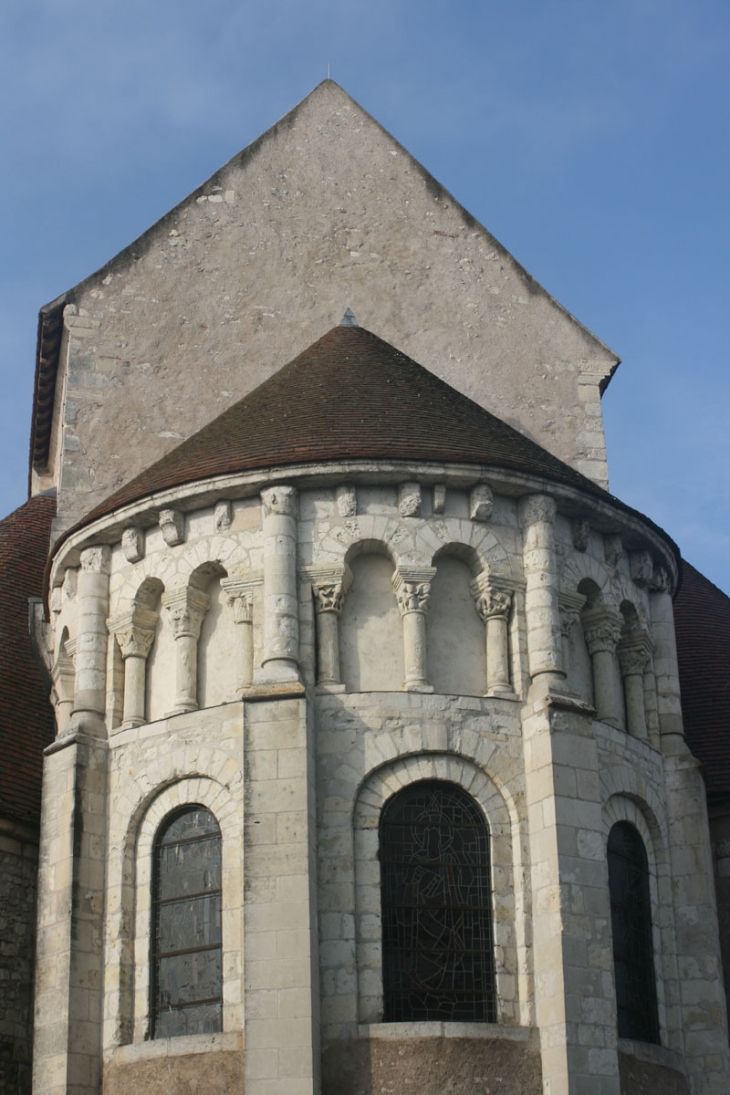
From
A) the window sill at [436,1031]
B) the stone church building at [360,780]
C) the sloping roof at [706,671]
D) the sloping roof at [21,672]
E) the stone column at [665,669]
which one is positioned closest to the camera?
the window sill at [436,1031]

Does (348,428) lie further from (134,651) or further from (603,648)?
(603,648)

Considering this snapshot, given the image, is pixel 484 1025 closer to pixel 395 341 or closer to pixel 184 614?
pixel 184 614

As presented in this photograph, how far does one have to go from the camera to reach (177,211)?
2630 cm

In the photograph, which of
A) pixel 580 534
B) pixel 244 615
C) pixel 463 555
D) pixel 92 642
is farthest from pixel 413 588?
pixel 92 642

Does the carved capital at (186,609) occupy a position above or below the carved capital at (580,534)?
below

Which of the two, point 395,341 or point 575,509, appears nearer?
point 575,509

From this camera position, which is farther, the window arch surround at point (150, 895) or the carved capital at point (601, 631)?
the carved capital at point (601, 631)

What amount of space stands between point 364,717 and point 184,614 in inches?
93.0

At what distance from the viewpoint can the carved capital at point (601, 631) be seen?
1950 centimetres

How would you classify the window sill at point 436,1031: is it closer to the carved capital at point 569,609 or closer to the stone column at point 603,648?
the stone column at point 603,648

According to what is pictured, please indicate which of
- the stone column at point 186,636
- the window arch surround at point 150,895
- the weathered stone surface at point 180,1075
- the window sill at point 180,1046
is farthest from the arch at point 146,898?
the stone column at point 186,636

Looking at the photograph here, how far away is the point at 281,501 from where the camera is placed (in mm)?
18594

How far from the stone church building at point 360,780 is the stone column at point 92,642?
3cm

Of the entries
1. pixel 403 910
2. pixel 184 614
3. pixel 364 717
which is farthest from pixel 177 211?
pixel 403 910
